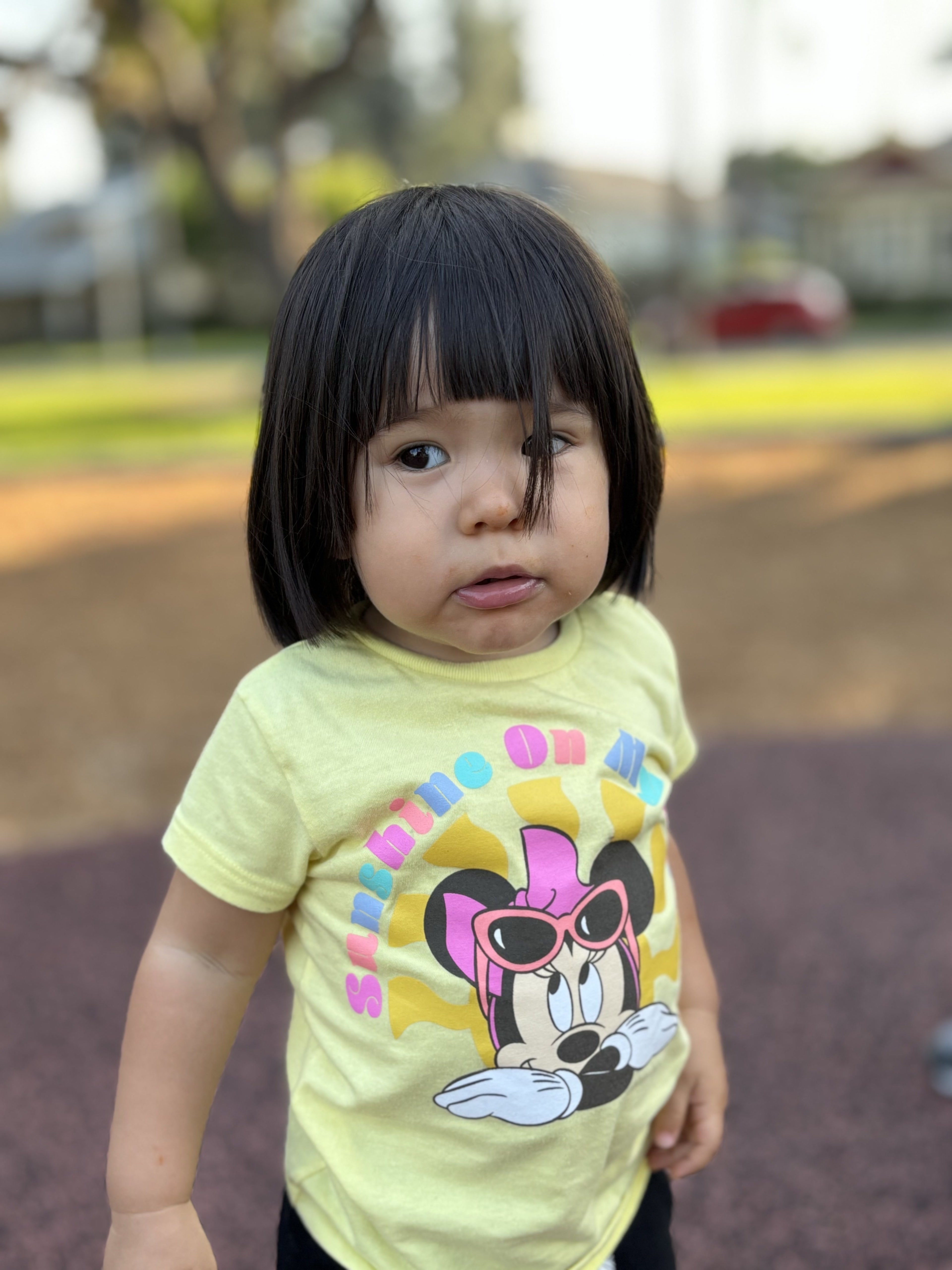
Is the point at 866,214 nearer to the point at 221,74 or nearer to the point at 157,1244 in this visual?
the point at 221,74

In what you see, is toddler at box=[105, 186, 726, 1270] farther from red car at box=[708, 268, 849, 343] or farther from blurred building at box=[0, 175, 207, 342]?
blurred building at box=[0, 175, 207, 342]

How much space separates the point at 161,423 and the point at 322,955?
13.1 metres

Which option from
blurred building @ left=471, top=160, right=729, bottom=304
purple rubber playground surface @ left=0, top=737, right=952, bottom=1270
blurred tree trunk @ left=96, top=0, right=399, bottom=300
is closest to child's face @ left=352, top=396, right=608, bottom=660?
purple rubber playground surface @ left=0, top=737, right=952, bottom=1270

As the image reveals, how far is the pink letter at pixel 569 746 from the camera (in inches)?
46.8

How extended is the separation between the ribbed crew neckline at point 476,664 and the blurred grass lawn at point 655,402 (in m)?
4.83

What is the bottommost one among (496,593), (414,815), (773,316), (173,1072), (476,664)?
(773,316)

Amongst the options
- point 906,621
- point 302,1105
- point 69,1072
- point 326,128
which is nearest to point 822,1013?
point 69,1072

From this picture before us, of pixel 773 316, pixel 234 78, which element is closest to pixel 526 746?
Answer: pixel 234 78

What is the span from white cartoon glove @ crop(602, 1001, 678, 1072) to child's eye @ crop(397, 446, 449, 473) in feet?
1.84

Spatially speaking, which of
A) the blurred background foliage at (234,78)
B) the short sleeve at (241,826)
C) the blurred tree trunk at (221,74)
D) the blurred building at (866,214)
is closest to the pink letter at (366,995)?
the short sleeve at (241,826)

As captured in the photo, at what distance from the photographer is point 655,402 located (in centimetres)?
629

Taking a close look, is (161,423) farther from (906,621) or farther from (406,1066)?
(406,1066)

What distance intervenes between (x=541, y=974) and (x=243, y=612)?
211 inches

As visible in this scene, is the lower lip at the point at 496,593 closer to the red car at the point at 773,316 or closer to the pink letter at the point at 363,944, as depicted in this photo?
the pink letter at the point at 363,944
